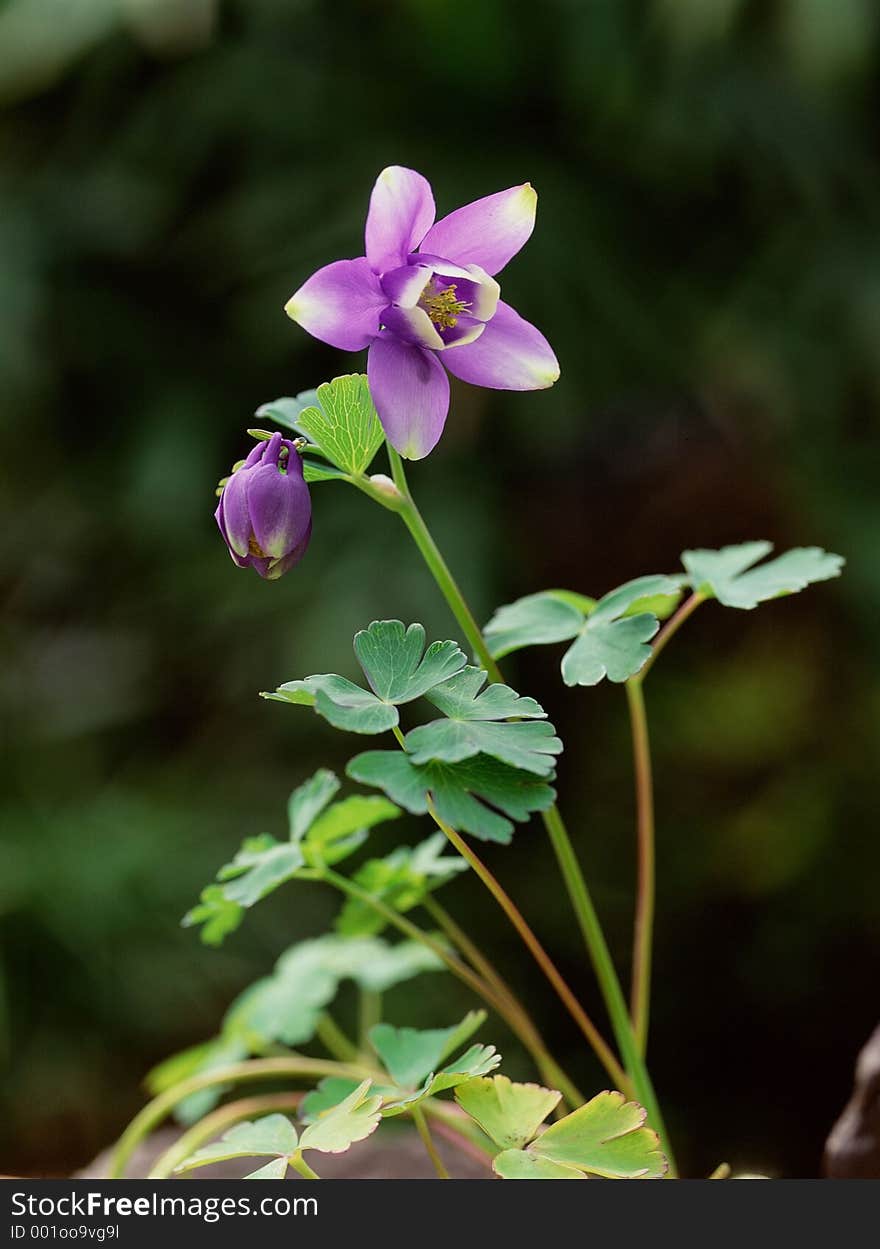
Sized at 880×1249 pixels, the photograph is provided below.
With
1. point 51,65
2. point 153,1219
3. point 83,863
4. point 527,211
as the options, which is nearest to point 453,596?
point 527,211

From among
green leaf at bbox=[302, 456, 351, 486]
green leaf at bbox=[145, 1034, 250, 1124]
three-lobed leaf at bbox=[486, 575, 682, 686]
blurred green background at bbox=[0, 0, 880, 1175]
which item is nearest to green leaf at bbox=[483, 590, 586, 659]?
three-lobed leaf at bbox=[486, 575, 682, 686]

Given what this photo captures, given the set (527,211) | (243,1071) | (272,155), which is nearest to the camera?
(527,211)

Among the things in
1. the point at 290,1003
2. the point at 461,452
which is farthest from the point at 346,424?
the point at 461,452

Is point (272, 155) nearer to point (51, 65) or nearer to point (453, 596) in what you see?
point (51, 65)

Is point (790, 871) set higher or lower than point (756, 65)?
lower

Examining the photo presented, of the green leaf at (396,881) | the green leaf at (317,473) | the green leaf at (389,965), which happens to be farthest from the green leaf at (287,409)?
the green leaf at (389,965)

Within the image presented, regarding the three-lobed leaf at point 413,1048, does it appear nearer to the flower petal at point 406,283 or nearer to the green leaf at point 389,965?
the green leaf at point 389,965

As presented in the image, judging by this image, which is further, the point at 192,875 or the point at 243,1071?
the point at 192,875

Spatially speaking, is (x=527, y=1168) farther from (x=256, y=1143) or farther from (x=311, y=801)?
(x=311, y=801)
